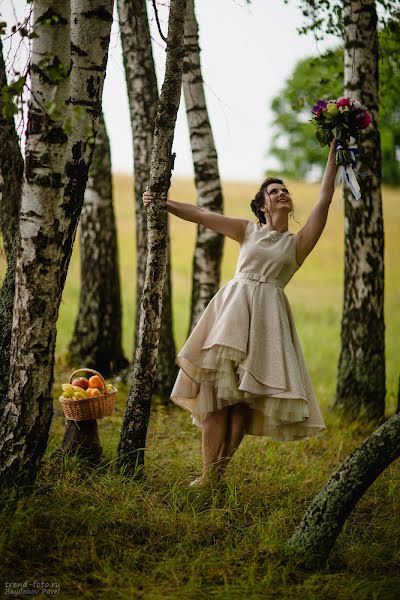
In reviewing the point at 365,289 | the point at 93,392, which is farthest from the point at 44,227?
the point at 365,289

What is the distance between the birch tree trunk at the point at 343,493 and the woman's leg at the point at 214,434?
1.21 m

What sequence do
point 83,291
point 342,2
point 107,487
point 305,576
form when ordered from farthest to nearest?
point 83,291
point 342,2
point 107,487
point 305,576

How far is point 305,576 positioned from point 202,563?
615mm

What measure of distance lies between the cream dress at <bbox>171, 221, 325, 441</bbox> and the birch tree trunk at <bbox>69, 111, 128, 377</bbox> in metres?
3.97

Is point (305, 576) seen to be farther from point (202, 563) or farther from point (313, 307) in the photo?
point (313, 307)

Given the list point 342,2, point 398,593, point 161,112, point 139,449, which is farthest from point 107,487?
point 342,2

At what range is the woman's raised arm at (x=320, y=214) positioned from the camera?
4.84 meters

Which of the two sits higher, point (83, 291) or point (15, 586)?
point (83, 291)

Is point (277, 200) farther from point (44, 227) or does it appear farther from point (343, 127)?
point (44, 227)

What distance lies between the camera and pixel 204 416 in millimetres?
5230

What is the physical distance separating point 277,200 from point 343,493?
2.38 meters

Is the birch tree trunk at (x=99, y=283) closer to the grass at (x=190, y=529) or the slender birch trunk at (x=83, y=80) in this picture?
the grass at (x=190, y=529)

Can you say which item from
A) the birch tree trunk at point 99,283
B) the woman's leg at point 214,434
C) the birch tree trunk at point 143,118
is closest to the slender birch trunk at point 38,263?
the woman's leg at point 214,434

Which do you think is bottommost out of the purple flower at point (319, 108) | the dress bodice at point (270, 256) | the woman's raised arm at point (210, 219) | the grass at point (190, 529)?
the grass at point (190, 529)
